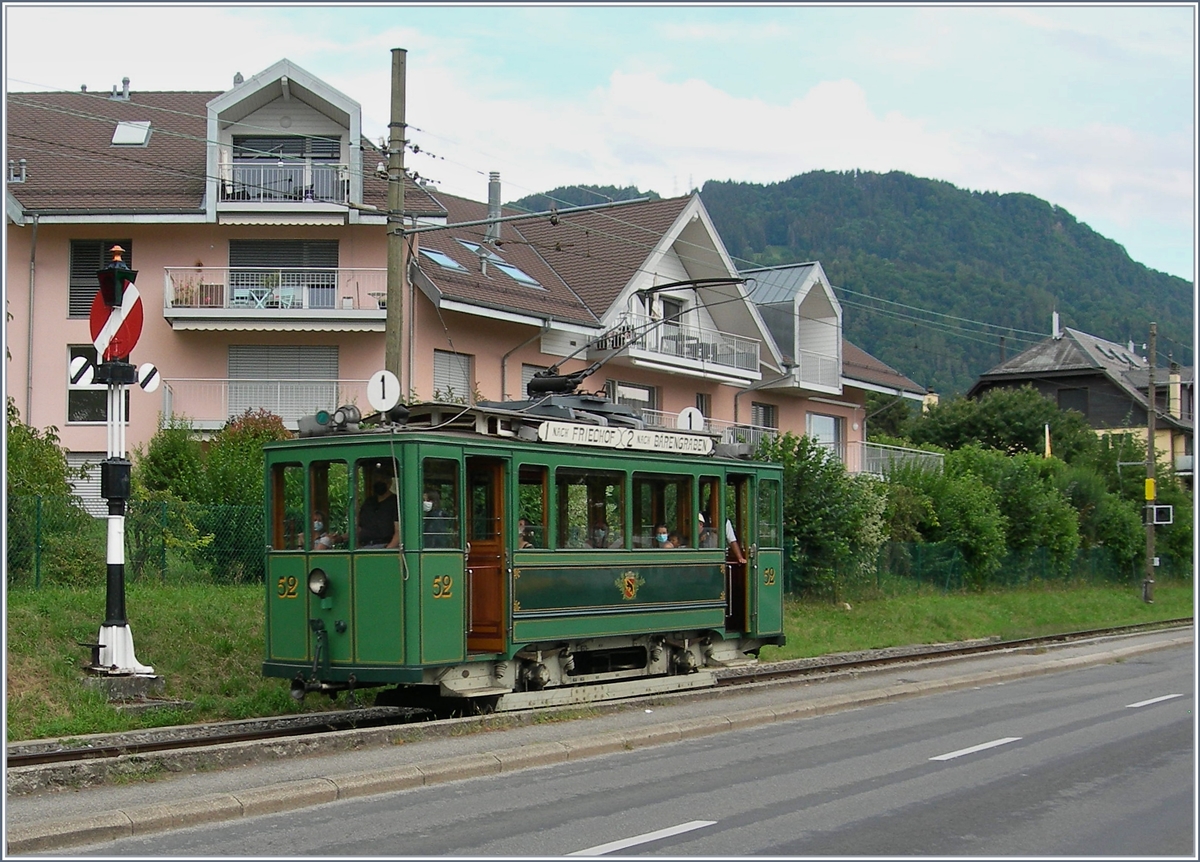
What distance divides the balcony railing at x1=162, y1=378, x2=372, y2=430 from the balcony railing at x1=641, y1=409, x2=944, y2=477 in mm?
9205

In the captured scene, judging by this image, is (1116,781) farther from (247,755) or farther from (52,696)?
(52,696)

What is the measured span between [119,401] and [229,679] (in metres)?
3.57

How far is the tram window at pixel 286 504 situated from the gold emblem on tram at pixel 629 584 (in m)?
3.72

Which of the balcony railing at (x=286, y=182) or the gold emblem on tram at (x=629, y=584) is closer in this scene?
the gold emblem on tram at (x=629, y=584)

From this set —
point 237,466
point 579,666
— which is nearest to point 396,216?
point 579,666

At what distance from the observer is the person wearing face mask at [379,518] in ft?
44.1

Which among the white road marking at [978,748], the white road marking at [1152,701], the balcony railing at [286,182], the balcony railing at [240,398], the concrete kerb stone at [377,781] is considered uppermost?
the balcony railing at [286,182]

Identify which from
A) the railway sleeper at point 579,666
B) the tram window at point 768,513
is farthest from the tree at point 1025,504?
the railway sleeper at point 579,666

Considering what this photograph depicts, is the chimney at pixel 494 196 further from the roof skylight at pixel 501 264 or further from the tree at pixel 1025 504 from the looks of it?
the tree at pixel 1025 504

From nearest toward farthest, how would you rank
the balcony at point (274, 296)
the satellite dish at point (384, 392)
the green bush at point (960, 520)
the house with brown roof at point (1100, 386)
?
the satellite dish at point (384, 392) < the balcony at point (274, 296) < the green bush at point (960, 520) < the house with brown roof at point (1100, 386)

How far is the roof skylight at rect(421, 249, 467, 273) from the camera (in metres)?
31.8

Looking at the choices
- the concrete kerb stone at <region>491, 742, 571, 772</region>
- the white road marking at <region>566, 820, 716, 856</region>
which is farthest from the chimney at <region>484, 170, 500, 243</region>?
the white road marking at <region>566, 820, 716, 856</region>

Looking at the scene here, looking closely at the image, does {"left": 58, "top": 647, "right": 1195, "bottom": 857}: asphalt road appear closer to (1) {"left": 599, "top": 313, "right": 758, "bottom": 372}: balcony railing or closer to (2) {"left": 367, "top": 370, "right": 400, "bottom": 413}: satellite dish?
(2) {"left": 367, "top": 370, "right": 400, "bottom": 413}: satellite dish

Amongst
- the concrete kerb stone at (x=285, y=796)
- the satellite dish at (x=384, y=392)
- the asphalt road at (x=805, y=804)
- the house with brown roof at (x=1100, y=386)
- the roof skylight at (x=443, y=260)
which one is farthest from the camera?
the house with brown roof at (x=1100, y=386)
